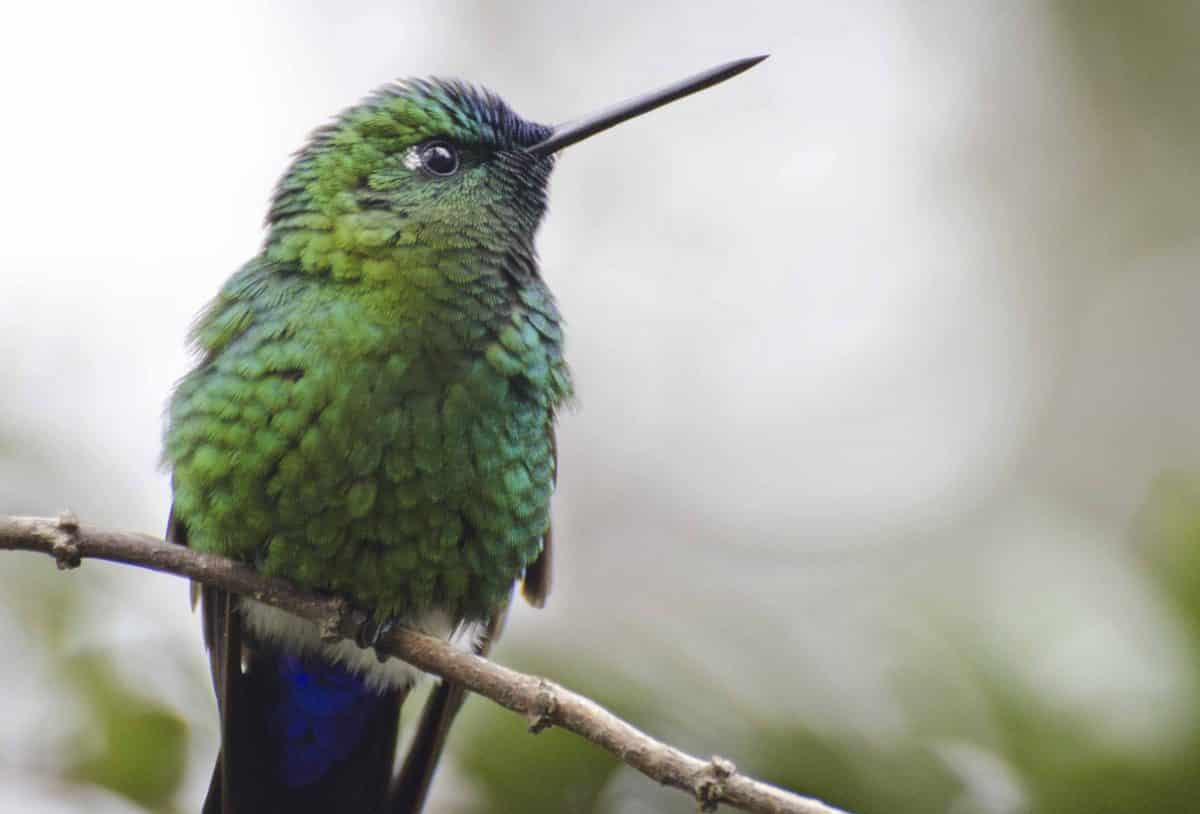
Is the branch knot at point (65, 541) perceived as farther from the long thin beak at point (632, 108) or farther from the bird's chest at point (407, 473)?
the long thin beak at point (632, 108)

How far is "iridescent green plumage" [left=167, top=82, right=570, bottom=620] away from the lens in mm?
3213

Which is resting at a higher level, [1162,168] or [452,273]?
[1162,168]

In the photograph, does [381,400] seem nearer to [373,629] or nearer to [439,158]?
[373,629]

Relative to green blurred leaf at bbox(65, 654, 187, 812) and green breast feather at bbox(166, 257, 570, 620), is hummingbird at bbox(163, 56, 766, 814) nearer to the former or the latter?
green breast feather at bbox(166, 257, 570, 620)

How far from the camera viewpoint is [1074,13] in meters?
7.96

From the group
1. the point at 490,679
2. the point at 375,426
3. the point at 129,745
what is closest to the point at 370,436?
the point at 375,426

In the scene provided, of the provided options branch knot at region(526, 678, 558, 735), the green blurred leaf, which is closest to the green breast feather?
the green blurred leaf


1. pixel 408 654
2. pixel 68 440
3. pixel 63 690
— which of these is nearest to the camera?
pixel 408 654

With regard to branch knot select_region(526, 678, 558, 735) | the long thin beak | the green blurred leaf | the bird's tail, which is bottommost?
the green blurred leaf

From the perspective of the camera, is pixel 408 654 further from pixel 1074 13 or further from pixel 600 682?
pixel 1074 13

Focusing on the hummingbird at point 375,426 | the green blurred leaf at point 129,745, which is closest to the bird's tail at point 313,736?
the hummingbird at point 375,426

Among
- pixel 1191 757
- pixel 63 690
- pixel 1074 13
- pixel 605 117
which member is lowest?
pixel 63 690

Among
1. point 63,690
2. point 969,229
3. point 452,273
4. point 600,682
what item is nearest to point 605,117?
point 452,273

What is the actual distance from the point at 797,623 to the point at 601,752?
117 cm
